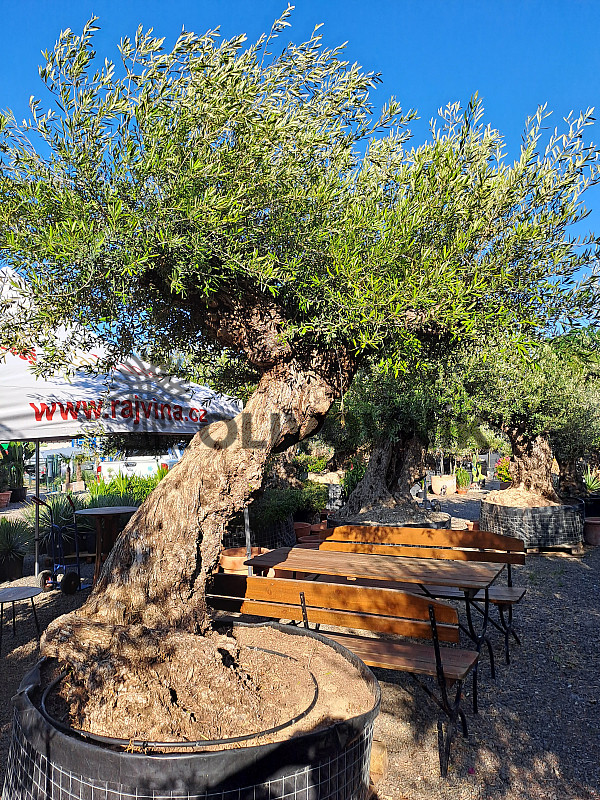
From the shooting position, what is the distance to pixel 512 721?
481 cm

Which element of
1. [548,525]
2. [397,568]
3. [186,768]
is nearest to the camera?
[186,768]

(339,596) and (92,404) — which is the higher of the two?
(92,404)

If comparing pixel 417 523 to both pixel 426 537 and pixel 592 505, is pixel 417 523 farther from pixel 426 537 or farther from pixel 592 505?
pixel 592 505

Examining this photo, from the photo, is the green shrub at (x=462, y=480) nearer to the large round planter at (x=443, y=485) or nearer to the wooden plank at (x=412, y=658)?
the large round planter at (x=443, y=485)

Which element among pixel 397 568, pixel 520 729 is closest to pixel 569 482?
pixel 397 568

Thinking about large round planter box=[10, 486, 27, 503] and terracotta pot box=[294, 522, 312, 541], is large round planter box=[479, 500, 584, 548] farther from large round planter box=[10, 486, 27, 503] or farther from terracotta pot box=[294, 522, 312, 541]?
large round planter box=[10, 486, 27, 503]

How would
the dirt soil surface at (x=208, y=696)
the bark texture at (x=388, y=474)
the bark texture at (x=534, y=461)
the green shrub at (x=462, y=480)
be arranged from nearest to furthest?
the dirt soil surface at (x=208, y=696) < the bark texture at (x=388, y=474) < the bark texture at (x=534, y=461) < the green shrub at (x=462, y=480)

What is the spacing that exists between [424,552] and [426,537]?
0.63 metres

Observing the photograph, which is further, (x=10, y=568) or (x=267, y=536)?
(x=267, y=536)

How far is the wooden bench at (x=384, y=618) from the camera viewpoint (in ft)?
13.4

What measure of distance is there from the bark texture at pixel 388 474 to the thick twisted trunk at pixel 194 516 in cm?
864

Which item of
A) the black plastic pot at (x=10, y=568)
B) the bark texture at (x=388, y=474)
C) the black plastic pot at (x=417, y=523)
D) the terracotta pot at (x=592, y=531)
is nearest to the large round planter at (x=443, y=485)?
the terracotta pot at (x=592, y=531)

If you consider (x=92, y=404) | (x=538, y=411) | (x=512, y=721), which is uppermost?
(x=538, y=411)

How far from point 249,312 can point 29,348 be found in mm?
1453
